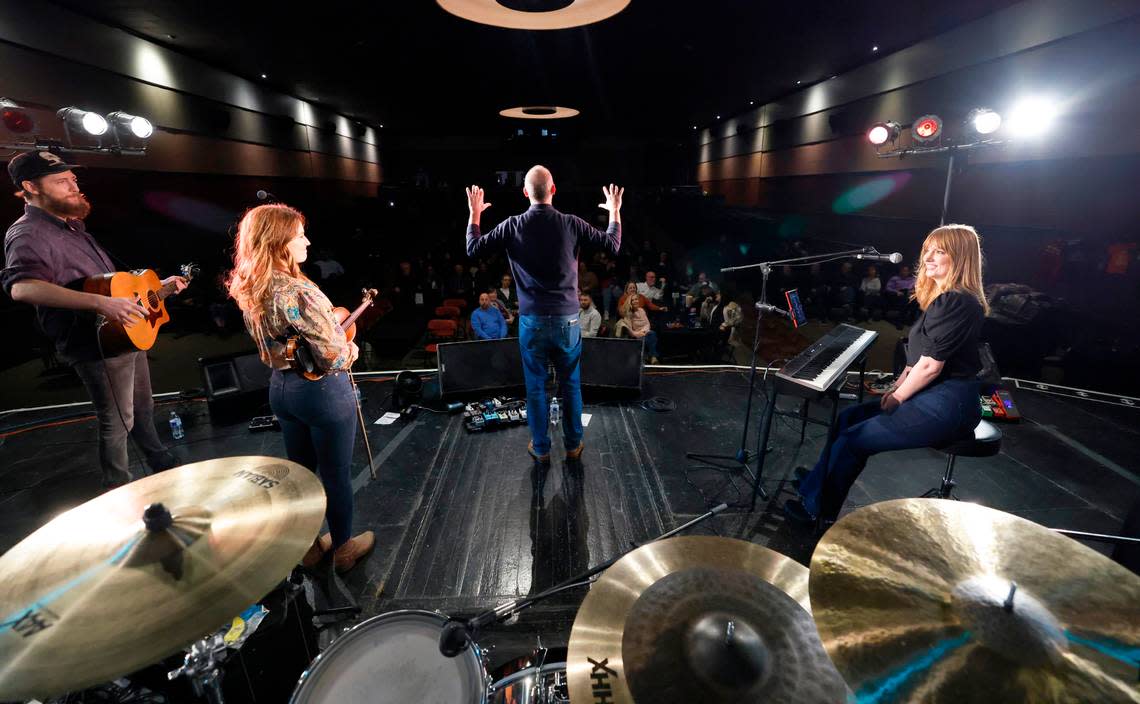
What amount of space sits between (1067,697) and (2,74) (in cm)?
808

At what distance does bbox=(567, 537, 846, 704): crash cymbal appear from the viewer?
89cm

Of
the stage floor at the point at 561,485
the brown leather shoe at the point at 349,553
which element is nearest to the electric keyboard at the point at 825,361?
the stage floor at the point at 561,485

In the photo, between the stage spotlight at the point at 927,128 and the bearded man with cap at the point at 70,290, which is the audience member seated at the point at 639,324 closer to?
the stage spotlight at the point at 927,128

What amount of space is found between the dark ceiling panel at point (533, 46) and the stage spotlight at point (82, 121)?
203cm

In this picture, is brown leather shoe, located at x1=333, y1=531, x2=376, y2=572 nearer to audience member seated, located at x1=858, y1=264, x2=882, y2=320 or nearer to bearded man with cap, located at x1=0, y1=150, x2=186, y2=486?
bearded man with cap, located at x1=0, y1=150, x2=186, y2=486

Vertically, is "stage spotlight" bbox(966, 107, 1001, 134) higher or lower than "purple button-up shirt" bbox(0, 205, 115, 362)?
higher

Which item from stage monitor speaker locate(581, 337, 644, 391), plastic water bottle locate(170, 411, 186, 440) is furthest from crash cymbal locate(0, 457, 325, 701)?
stage monitor speaker locate(581, 337, 644, 391)

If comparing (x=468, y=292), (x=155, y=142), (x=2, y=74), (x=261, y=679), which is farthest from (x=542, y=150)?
(x=261, y=679)

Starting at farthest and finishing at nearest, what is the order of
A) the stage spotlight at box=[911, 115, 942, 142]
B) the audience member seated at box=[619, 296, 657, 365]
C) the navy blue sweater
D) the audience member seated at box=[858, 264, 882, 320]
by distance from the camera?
the audience member seated at box=[858, 264, 882, 320]
the audience member seated at box=[619, 296, 657, 365]
the stage spotlight at box=[911, 115, 942, 142]
the navy blue sweater

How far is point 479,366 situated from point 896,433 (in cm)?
333

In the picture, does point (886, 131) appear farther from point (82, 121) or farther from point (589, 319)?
point (82, 121)

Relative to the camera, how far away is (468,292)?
9.48 meters

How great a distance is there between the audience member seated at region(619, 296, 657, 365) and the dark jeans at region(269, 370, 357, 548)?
15.2 ft

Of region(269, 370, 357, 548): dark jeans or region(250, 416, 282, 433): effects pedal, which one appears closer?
region(269, 370, 357, 548): dark jeans
